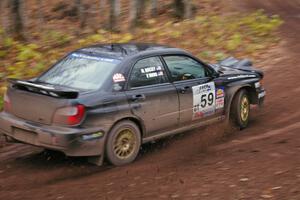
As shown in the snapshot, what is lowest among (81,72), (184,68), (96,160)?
(96,160)

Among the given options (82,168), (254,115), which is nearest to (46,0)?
(254,115)

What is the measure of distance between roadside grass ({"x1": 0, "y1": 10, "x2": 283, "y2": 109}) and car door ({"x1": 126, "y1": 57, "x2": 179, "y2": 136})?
563 centimetres

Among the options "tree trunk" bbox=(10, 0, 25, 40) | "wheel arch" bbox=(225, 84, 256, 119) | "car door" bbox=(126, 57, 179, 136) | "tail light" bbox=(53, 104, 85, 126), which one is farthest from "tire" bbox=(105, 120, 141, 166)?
"tree trunk" bbox=(10, 0, 25, 40)

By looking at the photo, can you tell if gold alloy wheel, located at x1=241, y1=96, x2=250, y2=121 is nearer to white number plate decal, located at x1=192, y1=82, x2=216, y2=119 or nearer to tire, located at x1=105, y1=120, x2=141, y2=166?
white number plate decal, located at x1=192, y1=82, x2=216, y2=119

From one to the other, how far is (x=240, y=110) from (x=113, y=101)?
292 centimetres

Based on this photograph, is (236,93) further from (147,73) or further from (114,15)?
(114,15)

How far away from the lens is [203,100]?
25.2 ft

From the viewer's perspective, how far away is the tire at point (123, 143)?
648 cm

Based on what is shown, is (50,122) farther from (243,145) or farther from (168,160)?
(243,145)

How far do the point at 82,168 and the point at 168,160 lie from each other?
1.23 metres

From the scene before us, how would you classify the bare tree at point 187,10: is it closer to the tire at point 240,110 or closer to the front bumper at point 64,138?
the tire at point 240,110

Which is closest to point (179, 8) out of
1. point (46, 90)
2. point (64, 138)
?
point (46, 90)

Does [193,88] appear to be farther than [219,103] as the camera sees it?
No

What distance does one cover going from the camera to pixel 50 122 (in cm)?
628
